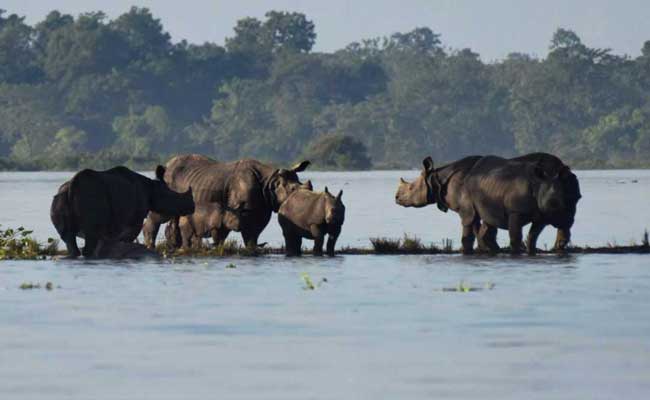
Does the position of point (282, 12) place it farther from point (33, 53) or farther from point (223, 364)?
point (223, 364)

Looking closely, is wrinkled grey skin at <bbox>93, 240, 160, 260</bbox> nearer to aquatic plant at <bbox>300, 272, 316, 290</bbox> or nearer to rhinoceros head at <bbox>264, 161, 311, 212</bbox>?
rhinoceros head at <bbox>264, 161, 311, 212</bbox>

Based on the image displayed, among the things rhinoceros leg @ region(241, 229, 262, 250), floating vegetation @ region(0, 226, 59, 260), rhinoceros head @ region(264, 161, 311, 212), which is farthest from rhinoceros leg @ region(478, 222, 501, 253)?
floating vegetation @ region(0, 226, 59, 260)

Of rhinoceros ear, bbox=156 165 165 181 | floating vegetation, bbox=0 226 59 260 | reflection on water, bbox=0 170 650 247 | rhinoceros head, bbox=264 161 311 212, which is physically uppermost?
rhinoceros ear, bbox=156 165 165 181

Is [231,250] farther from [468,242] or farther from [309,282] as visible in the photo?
[309,282]

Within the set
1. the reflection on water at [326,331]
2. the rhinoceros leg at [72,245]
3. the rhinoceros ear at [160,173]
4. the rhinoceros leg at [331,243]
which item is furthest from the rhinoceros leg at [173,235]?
the reflection on water at [326,331]

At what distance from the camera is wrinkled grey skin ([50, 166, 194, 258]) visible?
25344 millimetres

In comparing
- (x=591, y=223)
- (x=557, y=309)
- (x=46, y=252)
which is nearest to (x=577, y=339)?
(x=557, y=309)

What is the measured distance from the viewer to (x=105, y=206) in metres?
25.5

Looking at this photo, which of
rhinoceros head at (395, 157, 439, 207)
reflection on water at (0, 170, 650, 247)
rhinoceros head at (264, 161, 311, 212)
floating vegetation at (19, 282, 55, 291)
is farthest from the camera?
reflection on water at (0, 170, 650, 247)

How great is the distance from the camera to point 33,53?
16362 centimetres

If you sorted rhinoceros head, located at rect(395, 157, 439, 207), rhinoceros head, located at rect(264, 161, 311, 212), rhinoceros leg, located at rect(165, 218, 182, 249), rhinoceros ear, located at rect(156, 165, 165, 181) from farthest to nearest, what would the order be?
rhinoceros head, located at rect(395, 157, 439, 207) → rhinoceros leg, located at rect(165, 218, 182, 249) → rhinoceros ear, located at rect(156, 165, 165, 181) → rhinoceros head, located at rect(264, 161, 311, 212)

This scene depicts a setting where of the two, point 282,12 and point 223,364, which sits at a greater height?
point 282,12

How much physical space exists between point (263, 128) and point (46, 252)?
411 ft

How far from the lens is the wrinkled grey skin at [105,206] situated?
2534cm
